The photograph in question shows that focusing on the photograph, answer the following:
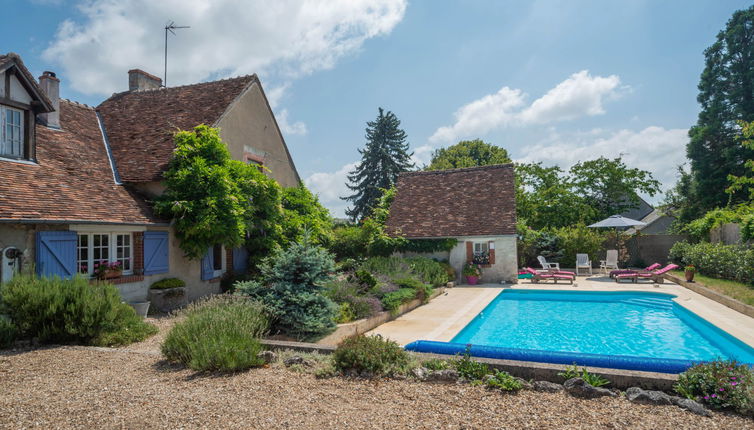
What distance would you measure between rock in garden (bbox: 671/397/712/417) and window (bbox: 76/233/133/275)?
10.9 meters

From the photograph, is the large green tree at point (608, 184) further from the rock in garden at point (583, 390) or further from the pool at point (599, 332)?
the rock in garden at point (583, 390)

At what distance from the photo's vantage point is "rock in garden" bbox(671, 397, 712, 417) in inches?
152

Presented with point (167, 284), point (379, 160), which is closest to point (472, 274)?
point (167, 284)

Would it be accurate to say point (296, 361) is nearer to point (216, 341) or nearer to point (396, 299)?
point (216, 341)

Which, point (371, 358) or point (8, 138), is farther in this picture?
point (8, 138)

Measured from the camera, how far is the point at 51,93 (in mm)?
11875

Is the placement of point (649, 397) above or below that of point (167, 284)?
below

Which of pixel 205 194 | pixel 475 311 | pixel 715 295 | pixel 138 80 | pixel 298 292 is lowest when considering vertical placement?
pixel 475 311

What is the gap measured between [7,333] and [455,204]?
53.6ft

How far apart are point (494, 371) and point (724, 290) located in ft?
38.0

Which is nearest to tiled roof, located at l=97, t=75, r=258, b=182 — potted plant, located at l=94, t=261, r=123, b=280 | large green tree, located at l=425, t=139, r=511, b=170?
potted plant, located at l=94, t=261, r=123, b=280

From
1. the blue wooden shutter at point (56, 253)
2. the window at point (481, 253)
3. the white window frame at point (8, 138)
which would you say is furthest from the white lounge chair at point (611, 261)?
the white window frame at point (8, 138)

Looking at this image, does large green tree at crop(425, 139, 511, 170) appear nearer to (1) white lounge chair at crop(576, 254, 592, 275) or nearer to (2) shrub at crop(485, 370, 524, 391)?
(1) white lounge chair at crop(576, 254, 592, 275)

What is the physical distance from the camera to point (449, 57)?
11641mm
